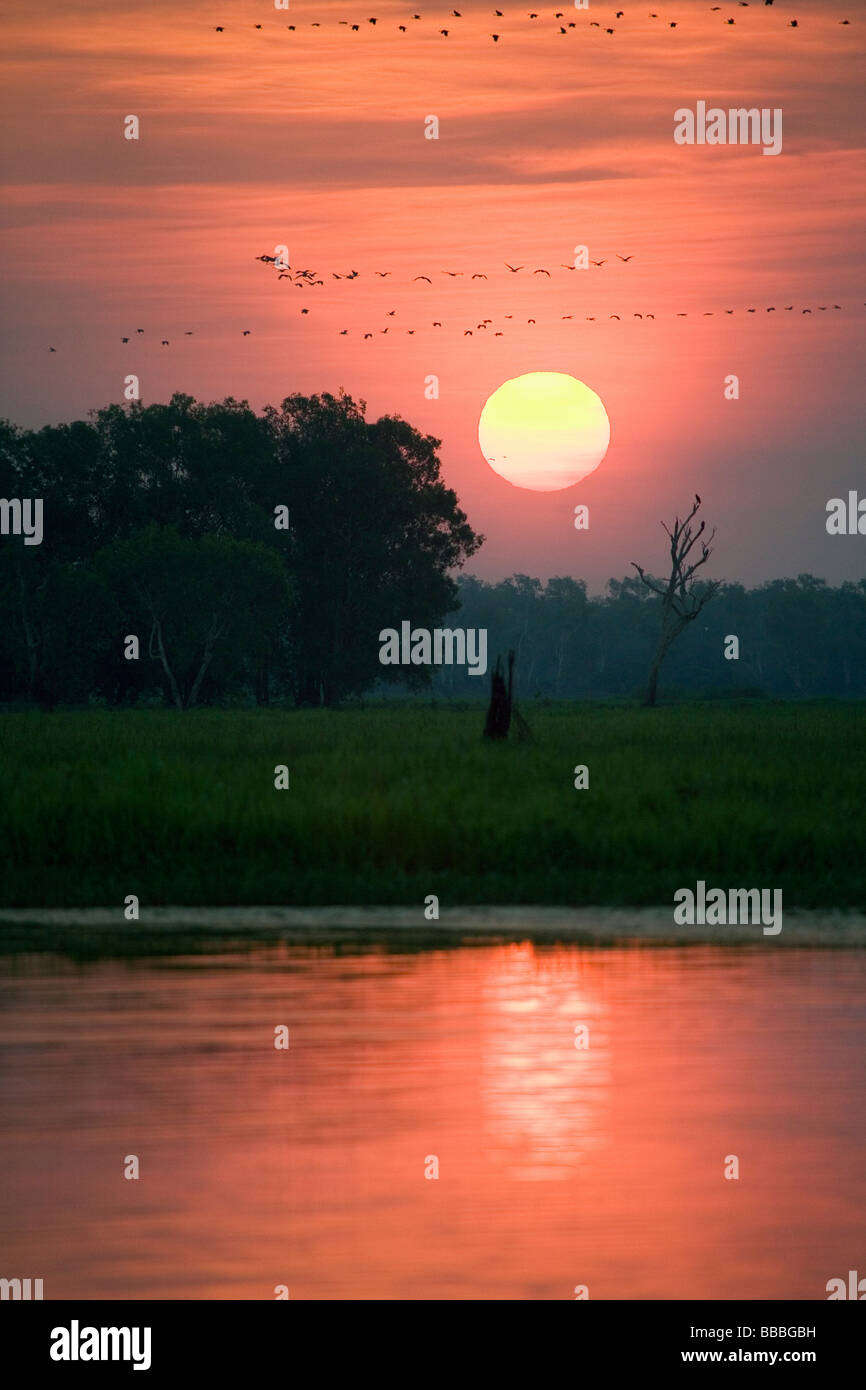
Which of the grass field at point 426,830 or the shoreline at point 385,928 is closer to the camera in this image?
the shoreline at point 385,928

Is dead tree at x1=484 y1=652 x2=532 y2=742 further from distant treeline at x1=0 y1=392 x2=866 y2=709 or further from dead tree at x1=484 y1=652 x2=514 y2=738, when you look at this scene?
distant treeline at x1=0 y1=392 x2=866 y2=709

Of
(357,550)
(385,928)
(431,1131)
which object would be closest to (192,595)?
(357,550)

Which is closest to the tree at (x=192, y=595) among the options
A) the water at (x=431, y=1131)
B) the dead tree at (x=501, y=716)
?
the dead tree at (x=501, y=716)

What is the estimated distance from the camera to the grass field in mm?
19812

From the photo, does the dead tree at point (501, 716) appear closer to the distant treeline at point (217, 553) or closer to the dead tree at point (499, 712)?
the dead tree at point (499, 712)

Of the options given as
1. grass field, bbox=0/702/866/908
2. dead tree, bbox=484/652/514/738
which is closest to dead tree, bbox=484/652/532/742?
dead tree, bbox=484/652/514/738

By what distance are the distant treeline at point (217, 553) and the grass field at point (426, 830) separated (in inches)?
1796

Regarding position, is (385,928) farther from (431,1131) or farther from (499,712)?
(499,712)

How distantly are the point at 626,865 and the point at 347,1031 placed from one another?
907cm

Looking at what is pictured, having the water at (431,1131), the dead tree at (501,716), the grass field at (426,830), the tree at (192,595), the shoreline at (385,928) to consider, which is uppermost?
the tree at (192,595)

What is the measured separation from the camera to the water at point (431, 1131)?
7.77 m

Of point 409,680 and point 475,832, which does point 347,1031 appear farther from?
point 409,680

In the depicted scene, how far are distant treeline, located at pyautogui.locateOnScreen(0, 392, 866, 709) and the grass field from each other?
150 feet
